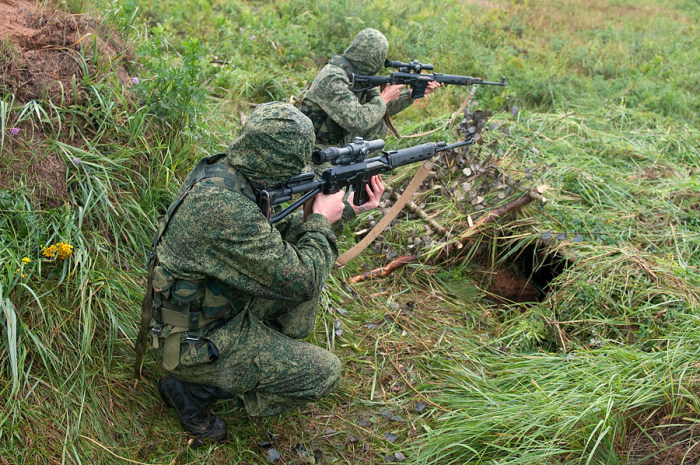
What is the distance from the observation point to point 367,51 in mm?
5309

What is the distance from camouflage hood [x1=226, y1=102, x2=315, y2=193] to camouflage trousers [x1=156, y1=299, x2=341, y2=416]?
83 centimetres

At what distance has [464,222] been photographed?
16.5ft

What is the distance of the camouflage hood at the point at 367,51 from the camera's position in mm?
5289

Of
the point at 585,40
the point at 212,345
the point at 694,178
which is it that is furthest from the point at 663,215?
the point at 585,40

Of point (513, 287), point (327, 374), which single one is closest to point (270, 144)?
point (327, 374)

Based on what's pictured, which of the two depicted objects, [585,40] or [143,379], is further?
[585,40]

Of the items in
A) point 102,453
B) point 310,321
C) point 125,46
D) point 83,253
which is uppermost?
point 125,46

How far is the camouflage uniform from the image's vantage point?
270 centimetres

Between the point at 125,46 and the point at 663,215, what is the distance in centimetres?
495

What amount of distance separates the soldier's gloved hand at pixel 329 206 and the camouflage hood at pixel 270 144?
395 mm

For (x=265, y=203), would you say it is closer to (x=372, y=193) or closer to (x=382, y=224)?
(x=372, y=193)

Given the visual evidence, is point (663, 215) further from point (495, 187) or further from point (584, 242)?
point (495, 187)

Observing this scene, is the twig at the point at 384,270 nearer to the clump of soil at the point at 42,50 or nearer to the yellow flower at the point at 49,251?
the yellow flower at the point at 49,251

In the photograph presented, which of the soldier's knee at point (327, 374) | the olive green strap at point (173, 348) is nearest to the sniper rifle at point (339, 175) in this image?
the olive green strap at point (173, 348)
